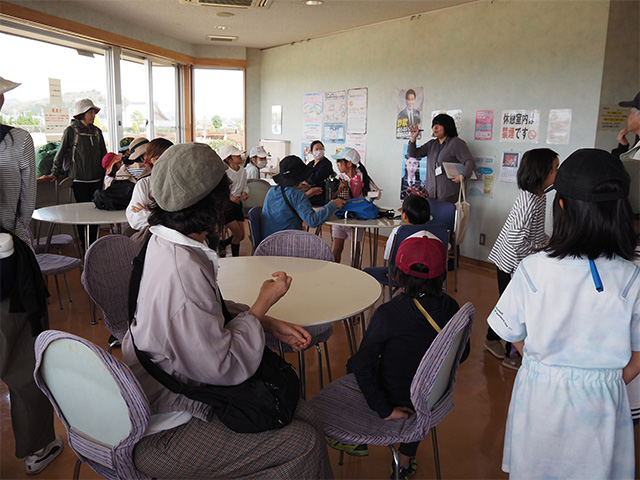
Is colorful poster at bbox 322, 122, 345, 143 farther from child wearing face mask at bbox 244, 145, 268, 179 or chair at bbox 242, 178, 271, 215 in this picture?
chair at bbox 242, 178, 271, 215

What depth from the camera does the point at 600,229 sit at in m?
1.35

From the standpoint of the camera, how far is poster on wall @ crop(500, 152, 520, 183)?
5.43 meters

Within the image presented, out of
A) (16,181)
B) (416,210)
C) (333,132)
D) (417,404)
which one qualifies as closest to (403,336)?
(417,404)

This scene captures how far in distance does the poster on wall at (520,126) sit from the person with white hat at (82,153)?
4674 mm

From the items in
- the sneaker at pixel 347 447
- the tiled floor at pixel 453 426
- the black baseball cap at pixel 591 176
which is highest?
the black baseball cap at pixel 591 176

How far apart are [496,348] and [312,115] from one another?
565 cm

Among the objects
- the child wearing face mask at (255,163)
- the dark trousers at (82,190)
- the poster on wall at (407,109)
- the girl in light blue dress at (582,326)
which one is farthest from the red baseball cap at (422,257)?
the child wearing face mask at (255,163)

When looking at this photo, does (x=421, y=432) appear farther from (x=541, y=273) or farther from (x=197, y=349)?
(x=197, y=349)

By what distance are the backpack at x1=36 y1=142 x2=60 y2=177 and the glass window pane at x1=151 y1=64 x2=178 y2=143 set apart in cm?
226

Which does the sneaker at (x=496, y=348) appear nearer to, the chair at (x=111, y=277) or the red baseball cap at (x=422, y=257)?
the red baseball cap at (x=422, y=257)

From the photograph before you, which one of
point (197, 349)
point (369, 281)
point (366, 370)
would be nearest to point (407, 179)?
point (369, 281)

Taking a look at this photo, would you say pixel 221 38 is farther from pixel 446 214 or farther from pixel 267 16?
pixel 446 214

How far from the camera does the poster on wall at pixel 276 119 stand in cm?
898

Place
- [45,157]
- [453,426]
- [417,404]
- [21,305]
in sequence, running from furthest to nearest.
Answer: [45,157] → [453,426] → [21,305] → [417,404]
